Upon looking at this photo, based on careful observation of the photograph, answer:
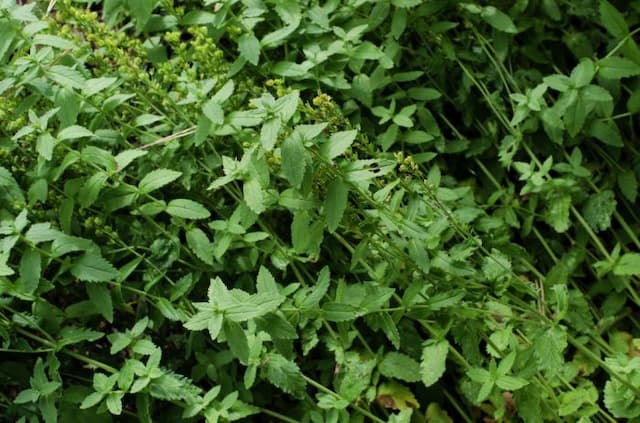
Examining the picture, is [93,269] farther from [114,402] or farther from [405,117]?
[405,117]

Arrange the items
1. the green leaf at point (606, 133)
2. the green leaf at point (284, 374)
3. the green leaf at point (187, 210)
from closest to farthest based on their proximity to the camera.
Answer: the green leaf at point (284, 374)
the green leaf at point (187, 210)
the green leaf at point (606, 133)

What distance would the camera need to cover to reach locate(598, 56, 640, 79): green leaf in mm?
2418

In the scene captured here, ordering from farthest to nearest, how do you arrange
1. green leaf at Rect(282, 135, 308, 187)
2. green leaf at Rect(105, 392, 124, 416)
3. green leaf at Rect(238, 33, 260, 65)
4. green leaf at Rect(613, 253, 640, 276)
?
1. green leaf at Rect(613, 253, 640, 276)
2. green leaf at Rect(238, 33, 260, 65)
3. green leaf at Rect(105, 392, 124, 416)
4. green leaf at Rect(282, 135, 308, 187)

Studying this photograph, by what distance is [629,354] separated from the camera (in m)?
2.60

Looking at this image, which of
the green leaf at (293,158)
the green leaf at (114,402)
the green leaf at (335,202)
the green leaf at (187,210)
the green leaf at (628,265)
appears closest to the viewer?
the green leaf at (293,158)

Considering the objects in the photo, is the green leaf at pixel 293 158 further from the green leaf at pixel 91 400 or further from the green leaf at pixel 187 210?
the green leaf at pixel 91 400

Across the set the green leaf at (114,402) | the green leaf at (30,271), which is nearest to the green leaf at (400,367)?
the green leaf at (114,402)

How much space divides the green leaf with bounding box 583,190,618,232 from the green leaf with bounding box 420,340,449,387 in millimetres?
865

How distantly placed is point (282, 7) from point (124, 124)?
25.2 inches

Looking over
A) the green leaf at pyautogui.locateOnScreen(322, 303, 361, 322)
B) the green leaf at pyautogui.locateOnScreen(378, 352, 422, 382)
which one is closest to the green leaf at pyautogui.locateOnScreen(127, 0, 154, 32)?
the green leaf at pyautogui.locateOnScreen(322, 303, 361, 322)

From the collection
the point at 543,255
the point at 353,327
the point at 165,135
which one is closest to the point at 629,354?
the point at 543,255

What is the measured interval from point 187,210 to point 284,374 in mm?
543

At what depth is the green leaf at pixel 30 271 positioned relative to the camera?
1959mm

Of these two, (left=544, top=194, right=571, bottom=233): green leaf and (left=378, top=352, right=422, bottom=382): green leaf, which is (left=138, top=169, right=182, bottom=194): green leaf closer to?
(left=378, top=352, right=422, bottom=382): green leaf
